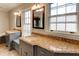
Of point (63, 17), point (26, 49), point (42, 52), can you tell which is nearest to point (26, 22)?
point (26, 49)

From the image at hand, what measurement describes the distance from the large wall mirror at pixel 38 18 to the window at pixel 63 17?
16 cm

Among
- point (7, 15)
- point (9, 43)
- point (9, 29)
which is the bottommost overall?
point (9, 43)

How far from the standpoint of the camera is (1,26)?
176 centimetres

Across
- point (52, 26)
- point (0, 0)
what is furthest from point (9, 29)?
point (0, 0)

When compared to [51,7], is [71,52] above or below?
below

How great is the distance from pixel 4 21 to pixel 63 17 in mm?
817

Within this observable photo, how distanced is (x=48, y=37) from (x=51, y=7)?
477mm

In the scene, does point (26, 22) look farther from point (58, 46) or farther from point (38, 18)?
point (58, 46)

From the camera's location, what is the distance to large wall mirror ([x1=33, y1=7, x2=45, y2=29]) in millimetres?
2168

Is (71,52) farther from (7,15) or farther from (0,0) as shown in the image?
(7,15)

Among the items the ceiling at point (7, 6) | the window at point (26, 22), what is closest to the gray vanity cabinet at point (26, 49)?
the window at point (26, 22)

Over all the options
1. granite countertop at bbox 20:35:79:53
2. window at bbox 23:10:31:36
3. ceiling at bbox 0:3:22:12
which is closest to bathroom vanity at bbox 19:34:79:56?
granite countertop at bbox 20:35:79:53

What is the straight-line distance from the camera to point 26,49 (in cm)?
176

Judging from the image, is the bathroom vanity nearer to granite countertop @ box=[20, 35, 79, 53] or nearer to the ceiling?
granite countertop @ box=[20, 35, 79, 53]
